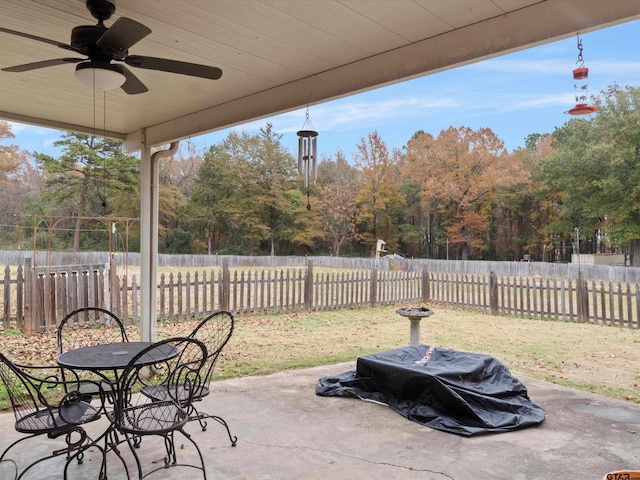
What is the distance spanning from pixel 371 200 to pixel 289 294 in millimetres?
19419

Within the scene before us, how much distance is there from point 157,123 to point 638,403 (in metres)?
5.15

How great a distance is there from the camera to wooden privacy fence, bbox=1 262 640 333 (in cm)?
620

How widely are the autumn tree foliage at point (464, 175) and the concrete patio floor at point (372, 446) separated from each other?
75.4ft

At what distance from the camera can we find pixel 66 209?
22547 millimetres

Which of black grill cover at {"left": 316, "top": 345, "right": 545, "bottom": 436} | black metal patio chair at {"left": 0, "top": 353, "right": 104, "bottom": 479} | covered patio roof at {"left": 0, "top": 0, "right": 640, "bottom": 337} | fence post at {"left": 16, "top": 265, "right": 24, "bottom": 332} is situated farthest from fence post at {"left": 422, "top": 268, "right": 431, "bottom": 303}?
black metal patio chair at {"left": 0, "top": 353, "right": 104, "bottom": 479}

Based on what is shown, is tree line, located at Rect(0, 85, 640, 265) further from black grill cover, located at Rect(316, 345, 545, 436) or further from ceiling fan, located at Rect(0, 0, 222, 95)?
ceiling fan, located at Rect(0, 0, 222, 95)

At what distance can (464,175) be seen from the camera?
25.7m

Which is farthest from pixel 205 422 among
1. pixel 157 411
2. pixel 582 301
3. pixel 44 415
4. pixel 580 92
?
pixel 582 301

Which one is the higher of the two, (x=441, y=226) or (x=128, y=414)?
(x=441, y=226)

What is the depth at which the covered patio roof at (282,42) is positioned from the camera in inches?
87.6

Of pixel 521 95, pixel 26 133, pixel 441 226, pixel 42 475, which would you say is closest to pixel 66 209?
pixel 26 133

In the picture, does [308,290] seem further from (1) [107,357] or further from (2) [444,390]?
(1) [107,357]

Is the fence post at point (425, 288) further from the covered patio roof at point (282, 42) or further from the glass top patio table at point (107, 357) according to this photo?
the glass top patio table at point (107, 357)

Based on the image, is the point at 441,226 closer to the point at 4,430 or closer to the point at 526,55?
the point at 526,55
